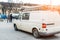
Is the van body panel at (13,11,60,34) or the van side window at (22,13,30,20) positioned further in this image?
the van side window at (22,13,30,20)

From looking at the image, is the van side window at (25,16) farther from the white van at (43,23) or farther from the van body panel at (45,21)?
the van body panel at (45,21)

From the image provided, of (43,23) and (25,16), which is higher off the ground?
(25,16)

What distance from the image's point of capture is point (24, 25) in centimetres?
904

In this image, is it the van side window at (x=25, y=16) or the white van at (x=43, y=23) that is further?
the van side window at (x=25, y=16)

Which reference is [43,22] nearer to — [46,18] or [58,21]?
[46,18]

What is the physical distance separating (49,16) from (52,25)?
0.62m

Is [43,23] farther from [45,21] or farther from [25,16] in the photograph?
[25,16]

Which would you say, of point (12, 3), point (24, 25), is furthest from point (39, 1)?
point (24, 25)

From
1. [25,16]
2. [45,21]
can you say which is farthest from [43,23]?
[25,16]

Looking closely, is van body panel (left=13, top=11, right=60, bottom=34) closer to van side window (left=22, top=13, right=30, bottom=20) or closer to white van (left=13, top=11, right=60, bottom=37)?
white van (left=13, top=11, right=60, bottom=37)

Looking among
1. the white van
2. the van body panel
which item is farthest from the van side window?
the van body panel

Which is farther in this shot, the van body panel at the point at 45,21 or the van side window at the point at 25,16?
the van side window at the point at 25,16

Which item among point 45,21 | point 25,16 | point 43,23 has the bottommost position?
point 43,23

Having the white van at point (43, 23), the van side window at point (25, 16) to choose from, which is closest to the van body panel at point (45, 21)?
the white van at point (43, 23)
